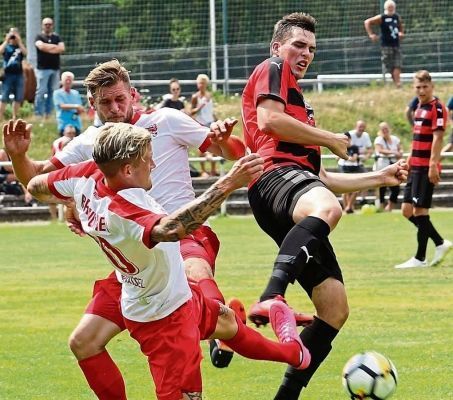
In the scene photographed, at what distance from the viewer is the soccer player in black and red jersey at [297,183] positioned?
271 inches

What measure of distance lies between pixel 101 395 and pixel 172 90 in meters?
18.0

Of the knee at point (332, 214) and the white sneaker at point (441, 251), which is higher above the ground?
the knee at point (332, 214)

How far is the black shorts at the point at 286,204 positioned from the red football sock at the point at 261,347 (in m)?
0.73

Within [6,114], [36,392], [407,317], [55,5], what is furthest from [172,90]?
[36,392]

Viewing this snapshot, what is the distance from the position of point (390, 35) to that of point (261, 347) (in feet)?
77.9

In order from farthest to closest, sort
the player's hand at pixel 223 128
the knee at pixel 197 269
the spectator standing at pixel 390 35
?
the spectator standing at pixel 390 35
the knee at pixel 197 269
the player's hand at pixel 223 128

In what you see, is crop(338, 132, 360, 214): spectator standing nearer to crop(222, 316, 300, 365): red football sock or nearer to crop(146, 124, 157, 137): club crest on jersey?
crop(146, 124, 157, 137): club crest on jersey

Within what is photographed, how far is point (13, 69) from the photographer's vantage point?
88.6 ft

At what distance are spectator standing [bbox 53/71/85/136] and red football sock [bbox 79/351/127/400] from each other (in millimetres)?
18559

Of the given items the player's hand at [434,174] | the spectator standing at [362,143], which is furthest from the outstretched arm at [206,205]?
the spectator standing at [362,143]

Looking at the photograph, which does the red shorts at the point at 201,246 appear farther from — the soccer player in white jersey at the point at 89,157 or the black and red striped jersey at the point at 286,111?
the black and red striped jersey at the point at 286,111

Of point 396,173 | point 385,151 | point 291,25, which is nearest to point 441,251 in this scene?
point 396,173

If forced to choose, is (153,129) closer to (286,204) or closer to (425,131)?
(286,204)

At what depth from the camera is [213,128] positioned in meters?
6.66
